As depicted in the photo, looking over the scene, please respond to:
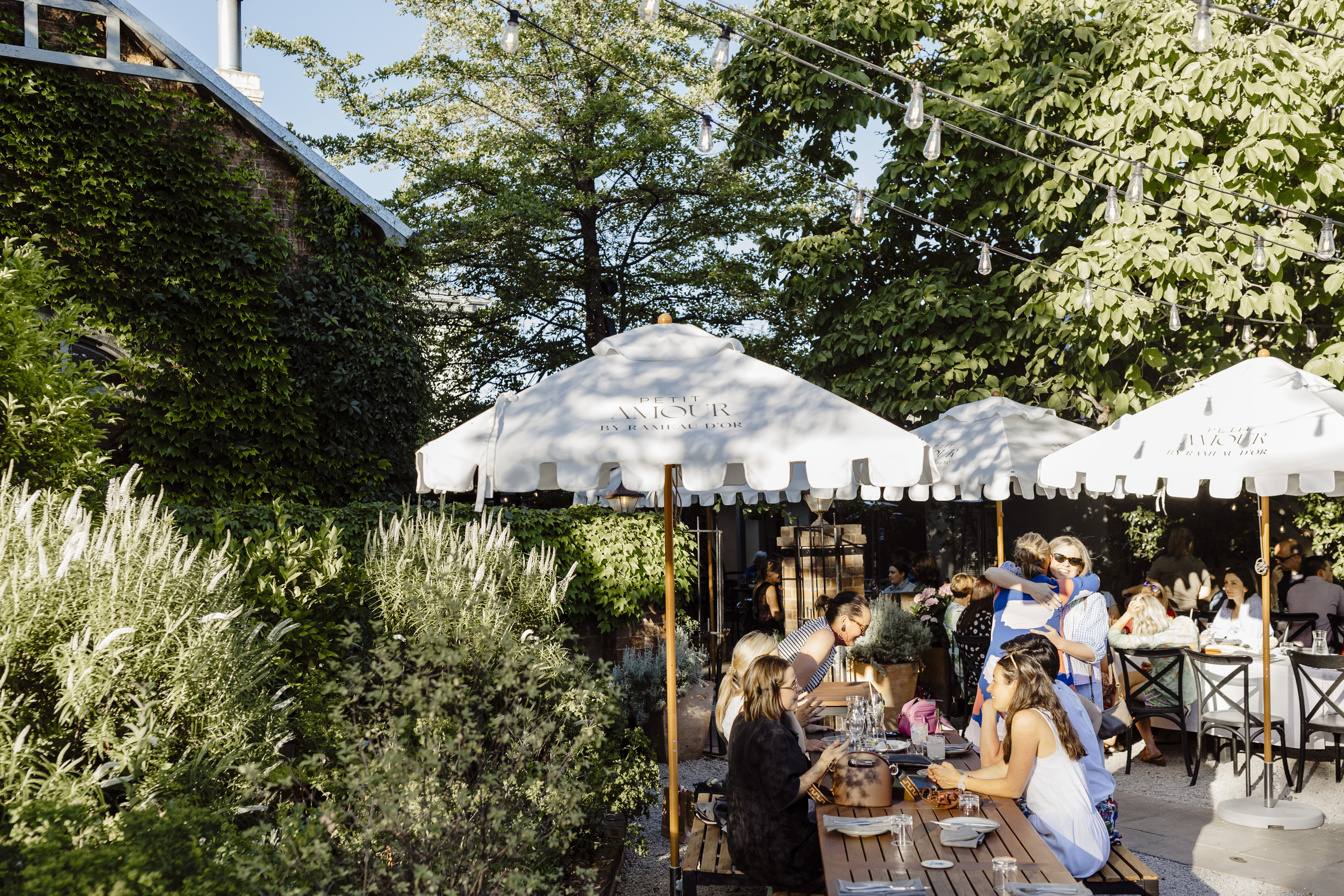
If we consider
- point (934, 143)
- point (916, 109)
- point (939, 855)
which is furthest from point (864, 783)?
point (934, 143)

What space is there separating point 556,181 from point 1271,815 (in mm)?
15774

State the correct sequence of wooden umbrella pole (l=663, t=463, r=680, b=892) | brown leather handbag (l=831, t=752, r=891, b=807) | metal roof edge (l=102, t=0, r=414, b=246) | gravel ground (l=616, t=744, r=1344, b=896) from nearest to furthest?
brown leather handbag (l=831, t=752, r=891, b=807)
wooden umbrella pole (l=663, t=463, r=680, b=892)
gravel ground (l=616, t=744, r=1344, b=896)
metal roof edge (l=102, t=0, r=414, b=246)

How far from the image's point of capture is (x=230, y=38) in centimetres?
1619

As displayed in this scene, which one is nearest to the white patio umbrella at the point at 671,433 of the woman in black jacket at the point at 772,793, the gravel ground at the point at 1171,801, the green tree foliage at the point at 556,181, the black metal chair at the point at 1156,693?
the woman in black jacket at the point at 772,793

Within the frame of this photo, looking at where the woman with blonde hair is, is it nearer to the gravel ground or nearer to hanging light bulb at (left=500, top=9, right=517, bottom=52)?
the gravel ground

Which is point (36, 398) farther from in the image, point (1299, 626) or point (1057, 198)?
point (1057, 198)

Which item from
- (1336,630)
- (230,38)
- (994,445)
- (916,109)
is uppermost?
(230,38)

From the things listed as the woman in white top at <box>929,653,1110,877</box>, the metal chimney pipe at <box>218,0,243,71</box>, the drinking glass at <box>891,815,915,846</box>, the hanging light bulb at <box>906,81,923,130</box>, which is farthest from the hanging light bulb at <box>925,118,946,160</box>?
the metal chimney pipe at <box>218,0,243,71</box>

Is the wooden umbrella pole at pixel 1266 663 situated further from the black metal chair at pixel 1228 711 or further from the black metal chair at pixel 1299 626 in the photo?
the black metal chair at pixel 1299 626

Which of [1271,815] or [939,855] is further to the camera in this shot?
[1271,815]

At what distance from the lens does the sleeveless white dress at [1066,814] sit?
3842 mm

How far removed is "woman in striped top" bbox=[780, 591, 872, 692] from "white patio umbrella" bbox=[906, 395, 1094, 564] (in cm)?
239

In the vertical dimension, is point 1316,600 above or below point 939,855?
above

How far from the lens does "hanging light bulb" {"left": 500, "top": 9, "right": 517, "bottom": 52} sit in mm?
5602
